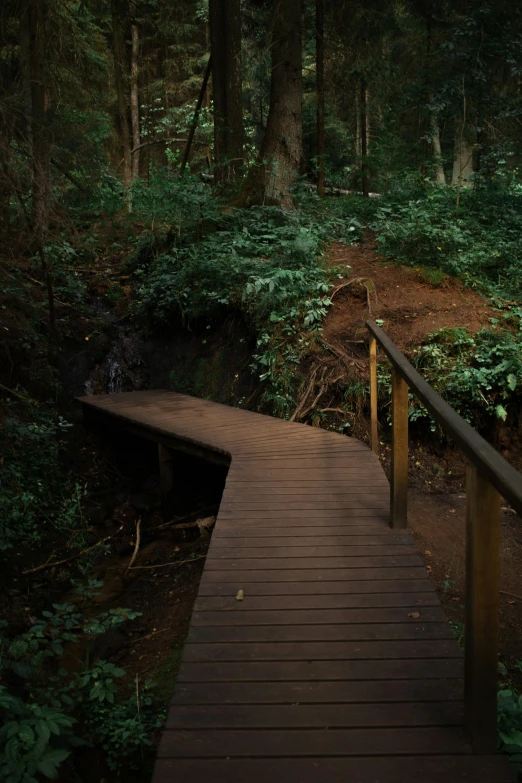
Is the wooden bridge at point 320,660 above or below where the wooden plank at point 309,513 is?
above

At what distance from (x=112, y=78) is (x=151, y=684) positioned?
758 inches

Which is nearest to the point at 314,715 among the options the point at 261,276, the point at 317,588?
the point at 317,588

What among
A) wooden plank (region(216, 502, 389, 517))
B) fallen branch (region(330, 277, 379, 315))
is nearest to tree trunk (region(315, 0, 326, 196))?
fallen branch (region(330, 277, 379, 315))

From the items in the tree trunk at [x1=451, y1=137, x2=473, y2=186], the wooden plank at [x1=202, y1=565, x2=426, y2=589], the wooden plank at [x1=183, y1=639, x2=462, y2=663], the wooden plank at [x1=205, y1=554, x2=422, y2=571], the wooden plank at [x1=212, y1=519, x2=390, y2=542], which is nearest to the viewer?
the wooden plank at [x1=183, y1=639, x2=462, y2=663]

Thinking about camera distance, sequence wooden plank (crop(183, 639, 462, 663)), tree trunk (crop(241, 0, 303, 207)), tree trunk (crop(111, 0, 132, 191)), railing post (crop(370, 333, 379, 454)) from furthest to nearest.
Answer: tree trunk (crop(111, 0, 132, 191))
tree trunk (crop(241, 0, 303, 207))
railing post (crop(370, 333, 379, 454))
wooden plank (crop(183, 639, 462, 663))

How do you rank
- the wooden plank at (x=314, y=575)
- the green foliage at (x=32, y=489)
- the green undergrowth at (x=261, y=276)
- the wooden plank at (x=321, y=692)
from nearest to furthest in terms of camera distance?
1. the wooden plank at (x=321, y=692)
2. the wooden plank at (x=314, y=575)
3. the green foliage at (x=32, y=489)
4. the green undergrowth at (x=261, y=276)

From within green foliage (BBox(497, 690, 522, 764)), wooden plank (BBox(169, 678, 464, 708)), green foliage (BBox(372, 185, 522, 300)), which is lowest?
green foliage (BBox(497, 690, 522, 764))

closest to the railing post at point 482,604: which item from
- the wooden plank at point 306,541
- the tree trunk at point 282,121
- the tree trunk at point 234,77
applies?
the wooden plank at point 306,541

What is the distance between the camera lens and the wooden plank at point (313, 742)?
2.20 meters

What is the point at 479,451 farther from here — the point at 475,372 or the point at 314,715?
the point at 475,372

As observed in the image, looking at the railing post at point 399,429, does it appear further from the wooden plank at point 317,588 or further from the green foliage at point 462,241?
the green foliage at point 462,241

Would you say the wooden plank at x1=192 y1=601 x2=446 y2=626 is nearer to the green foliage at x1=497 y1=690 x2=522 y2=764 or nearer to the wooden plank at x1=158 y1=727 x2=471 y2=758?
the green foliage at x1=497 y1=690 x2=522 y2=764

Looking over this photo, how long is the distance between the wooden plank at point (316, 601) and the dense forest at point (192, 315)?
69 centimetres

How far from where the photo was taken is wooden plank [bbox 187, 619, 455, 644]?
2.91 metres
